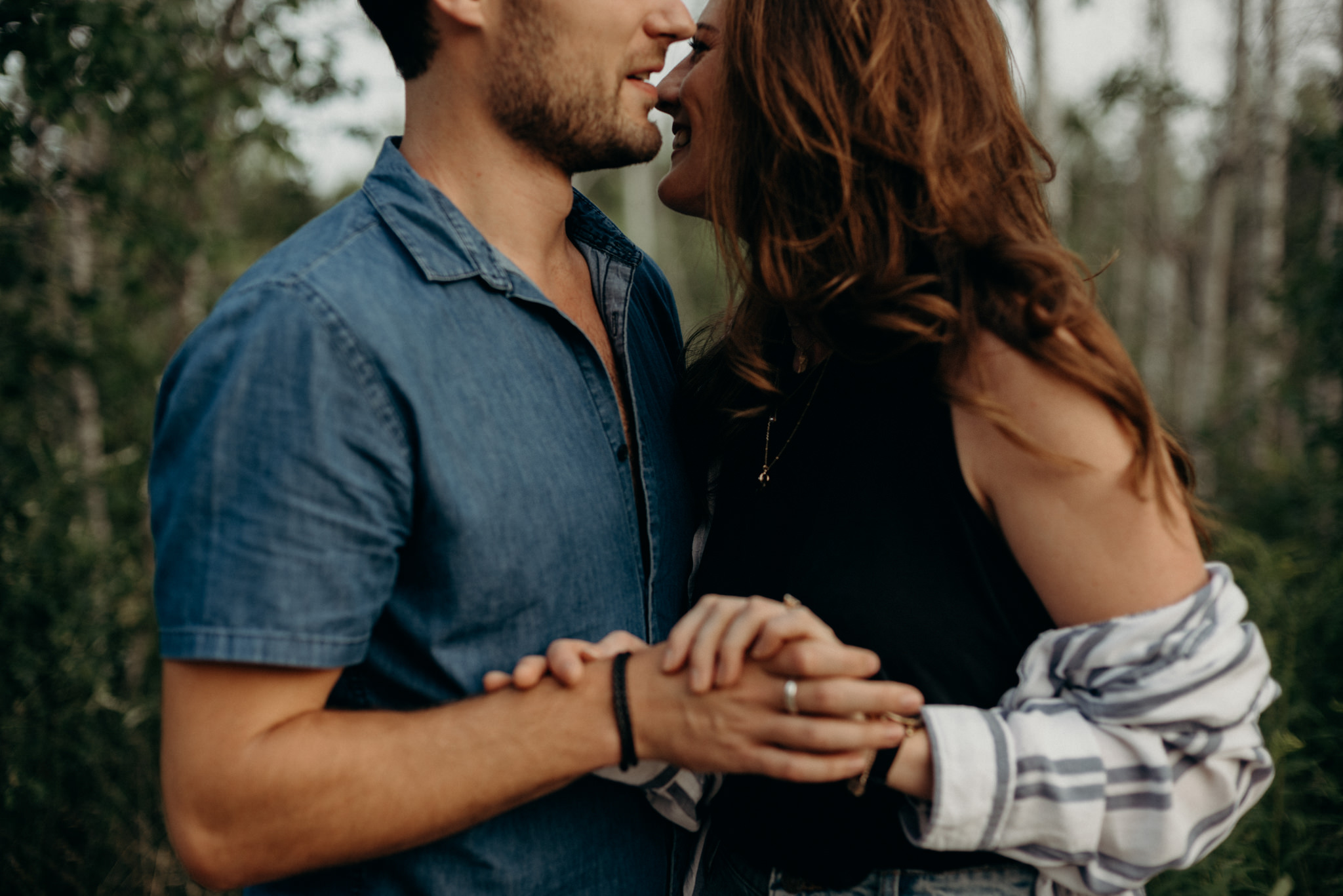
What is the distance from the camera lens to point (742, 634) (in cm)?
133

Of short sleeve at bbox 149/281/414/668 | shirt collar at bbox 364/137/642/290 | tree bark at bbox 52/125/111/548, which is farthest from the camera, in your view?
tree bark at bbox 52/125/111/548

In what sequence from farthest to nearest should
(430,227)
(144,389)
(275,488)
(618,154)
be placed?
(144,389) < (618,154) < (430,227) < (275,488)

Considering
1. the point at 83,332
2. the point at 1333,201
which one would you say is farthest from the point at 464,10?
the point at 1333,201

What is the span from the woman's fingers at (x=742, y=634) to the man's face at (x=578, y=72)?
1.10 m

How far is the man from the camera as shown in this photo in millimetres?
1212

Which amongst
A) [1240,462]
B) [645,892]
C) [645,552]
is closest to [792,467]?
[645,552]

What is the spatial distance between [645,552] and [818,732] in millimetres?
554

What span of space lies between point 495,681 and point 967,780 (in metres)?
0.74

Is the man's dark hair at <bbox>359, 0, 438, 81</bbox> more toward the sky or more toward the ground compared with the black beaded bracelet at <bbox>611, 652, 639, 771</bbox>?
more toward the sky

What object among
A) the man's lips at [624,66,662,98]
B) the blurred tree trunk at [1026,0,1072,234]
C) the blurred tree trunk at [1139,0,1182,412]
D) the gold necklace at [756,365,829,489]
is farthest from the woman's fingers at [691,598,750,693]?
the blurred tree trunk at [1139,0,1182,412]

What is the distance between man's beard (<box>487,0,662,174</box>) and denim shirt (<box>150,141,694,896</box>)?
0.87 feet

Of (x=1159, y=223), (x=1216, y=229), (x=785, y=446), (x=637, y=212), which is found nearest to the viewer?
(x=785, y=446)

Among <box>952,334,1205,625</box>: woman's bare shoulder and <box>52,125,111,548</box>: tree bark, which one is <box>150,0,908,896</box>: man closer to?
<box>952,334,1205,625</box>: woman's bare shoulder

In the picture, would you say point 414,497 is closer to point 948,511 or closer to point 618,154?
point 948,511
